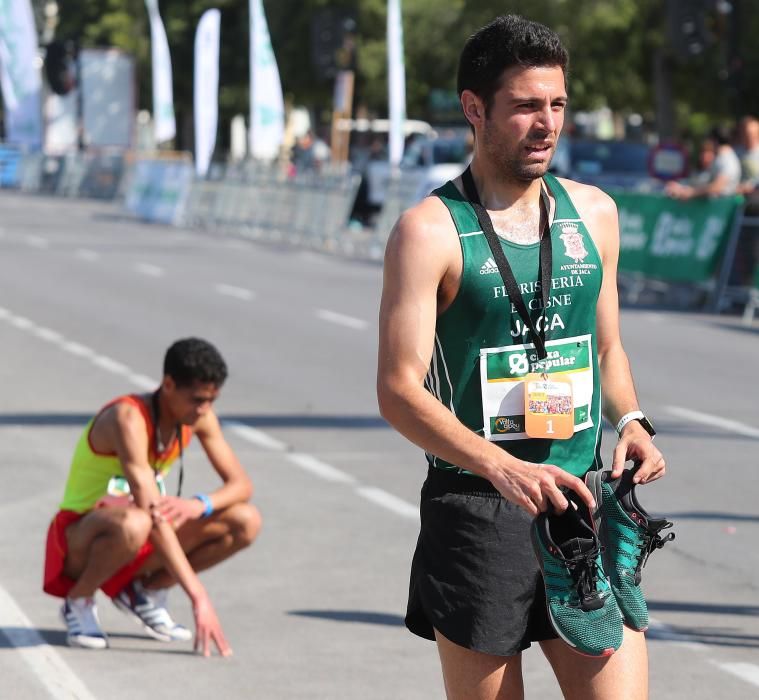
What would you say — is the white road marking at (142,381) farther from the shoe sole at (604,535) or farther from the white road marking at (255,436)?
the shoe sole at (604,535)

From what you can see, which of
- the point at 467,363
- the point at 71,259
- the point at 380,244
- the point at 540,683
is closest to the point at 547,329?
the point at 467,363

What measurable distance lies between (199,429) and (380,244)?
75.0 ft

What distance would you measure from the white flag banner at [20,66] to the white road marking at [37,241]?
19.1 meters

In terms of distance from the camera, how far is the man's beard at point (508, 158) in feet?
12.2

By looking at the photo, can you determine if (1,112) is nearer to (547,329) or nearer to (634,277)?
(634,277)

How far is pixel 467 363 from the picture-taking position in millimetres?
3783

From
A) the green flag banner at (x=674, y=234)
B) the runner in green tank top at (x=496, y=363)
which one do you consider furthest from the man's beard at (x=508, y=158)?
the green flag banner at (x=674, y=234)

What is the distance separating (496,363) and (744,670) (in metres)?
2.86

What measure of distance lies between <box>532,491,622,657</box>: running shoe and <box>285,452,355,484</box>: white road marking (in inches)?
244

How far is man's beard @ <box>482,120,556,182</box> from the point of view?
3.73 metres

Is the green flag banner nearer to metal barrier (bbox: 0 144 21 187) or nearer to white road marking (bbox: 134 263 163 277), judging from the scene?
white road marking (bbox: 134 263 163 277)

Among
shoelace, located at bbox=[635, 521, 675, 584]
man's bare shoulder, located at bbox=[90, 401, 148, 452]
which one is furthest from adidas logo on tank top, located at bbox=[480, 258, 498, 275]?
man's bare shoulder, located at bbox=[90, 401, 148, 452]

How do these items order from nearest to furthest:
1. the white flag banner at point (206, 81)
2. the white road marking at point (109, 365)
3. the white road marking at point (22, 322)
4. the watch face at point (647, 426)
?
1. the watch face at point (647, 426)
2. the white road marking at point (109, 365)
3. the white road marking at point (22, 322)
4. the white flag banner at point (206, 81)

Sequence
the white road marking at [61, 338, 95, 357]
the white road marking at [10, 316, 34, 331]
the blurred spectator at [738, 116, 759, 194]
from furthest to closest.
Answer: the blurred spectator at [738, 116, 759, 194], the white road marking at [10, 316, 34, 331], the white road marking at [61, 338, 95, 357]
